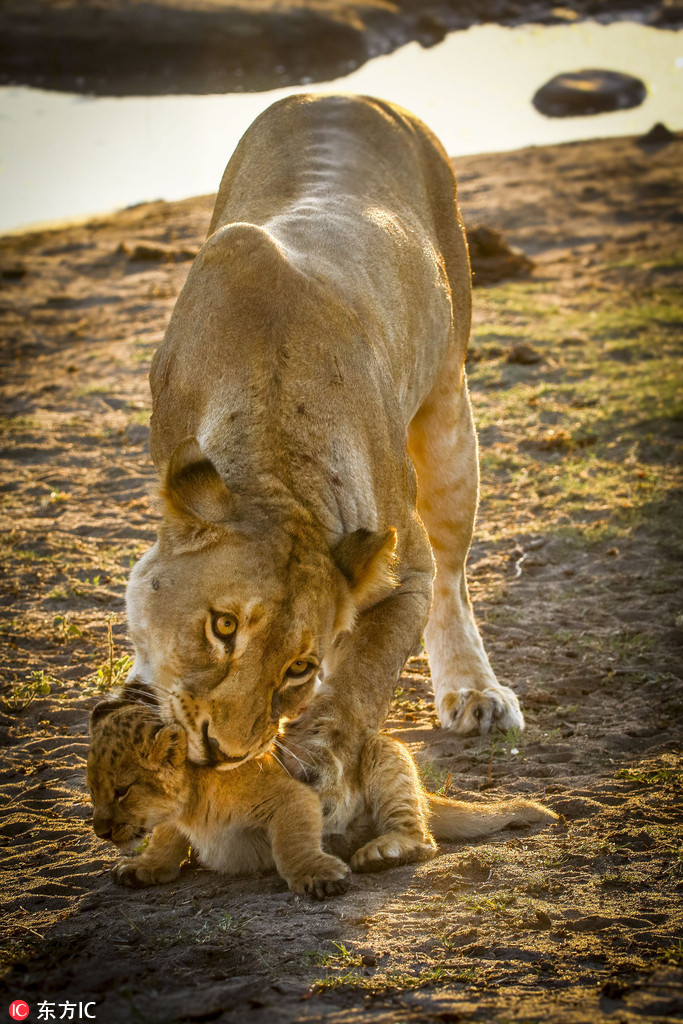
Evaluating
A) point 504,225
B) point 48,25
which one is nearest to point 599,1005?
point 504,225

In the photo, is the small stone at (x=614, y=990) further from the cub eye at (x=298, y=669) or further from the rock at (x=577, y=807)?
the rock at (x=577, y=807)

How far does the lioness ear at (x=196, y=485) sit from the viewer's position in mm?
2684

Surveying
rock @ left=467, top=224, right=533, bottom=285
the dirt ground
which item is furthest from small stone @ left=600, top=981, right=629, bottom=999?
rock @ left=467, top=224, right=533, bottom=285

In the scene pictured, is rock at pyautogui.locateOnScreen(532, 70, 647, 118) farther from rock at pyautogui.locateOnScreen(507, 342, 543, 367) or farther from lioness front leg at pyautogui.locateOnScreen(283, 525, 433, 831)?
lioness front leg at pyautogui.locateOnScreen(283, 525, 433, 831)

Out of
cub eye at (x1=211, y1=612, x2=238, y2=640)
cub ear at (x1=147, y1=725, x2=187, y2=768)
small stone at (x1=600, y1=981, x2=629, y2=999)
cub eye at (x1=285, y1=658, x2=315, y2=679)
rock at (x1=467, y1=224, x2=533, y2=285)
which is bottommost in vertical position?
small stone at (x1=600, y1=981, x2=629, y2=999)

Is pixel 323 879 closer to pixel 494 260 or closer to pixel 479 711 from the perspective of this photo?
pixel 479 711

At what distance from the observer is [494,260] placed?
10.2m

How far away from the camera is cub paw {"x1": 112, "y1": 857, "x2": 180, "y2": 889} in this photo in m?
2.84

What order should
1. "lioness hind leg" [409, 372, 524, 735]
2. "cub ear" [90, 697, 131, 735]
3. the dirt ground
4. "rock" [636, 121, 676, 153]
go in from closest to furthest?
the dirt ground
"cub ear" [90, 697, 131, 735]
"lioness hind leg" [409, 372, 524, 735]
"rock" [636, 121, 676, 153]

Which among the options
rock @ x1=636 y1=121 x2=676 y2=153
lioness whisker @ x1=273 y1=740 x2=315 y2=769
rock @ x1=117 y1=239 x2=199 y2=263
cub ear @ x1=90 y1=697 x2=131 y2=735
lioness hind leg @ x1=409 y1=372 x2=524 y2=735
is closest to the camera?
cub ear @ x1=90 y1=697 x2=131 y2=735

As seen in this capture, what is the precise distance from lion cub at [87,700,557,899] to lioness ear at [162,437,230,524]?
1.61 feet

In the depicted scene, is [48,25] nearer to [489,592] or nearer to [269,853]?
[489,592]

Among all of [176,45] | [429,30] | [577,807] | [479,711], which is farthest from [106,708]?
[429,30]

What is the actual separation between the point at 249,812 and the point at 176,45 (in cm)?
1741
